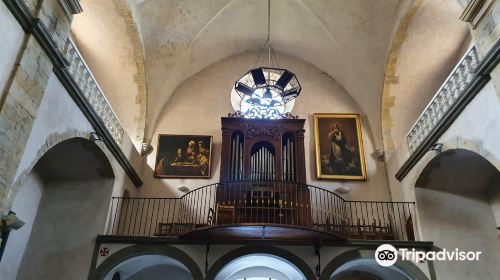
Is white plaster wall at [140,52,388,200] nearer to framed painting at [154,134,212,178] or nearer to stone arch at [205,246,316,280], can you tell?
framed painting at [154,134,212,178]

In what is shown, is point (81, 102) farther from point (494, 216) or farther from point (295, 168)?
point (494, 216)

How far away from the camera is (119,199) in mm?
10102

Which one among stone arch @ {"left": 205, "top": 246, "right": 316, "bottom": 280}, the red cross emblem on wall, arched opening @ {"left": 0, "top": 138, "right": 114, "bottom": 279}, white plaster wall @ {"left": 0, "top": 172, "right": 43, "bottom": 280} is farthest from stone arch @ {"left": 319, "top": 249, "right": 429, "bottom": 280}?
white plaster wall @ {"left": 0, "top": 172, "right": 43, "bottom": 280}

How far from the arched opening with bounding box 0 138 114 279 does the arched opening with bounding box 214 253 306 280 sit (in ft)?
9.85

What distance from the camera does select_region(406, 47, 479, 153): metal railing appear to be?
756cm

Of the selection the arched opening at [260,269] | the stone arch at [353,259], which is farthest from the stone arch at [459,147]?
the arched opening at [260,269]

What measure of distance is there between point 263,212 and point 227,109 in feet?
14.4

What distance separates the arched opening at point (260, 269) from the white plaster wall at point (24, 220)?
413cm

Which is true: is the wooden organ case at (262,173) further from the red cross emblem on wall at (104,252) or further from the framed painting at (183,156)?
the red cross emblem on wall at (104,252)

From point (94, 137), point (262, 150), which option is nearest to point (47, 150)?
point (94, 137)

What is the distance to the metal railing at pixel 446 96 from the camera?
7.56 m

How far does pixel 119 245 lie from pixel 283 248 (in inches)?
138

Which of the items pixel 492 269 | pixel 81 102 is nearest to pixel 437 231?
pixel 492 269

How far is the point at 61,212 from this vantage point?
9547 mm
